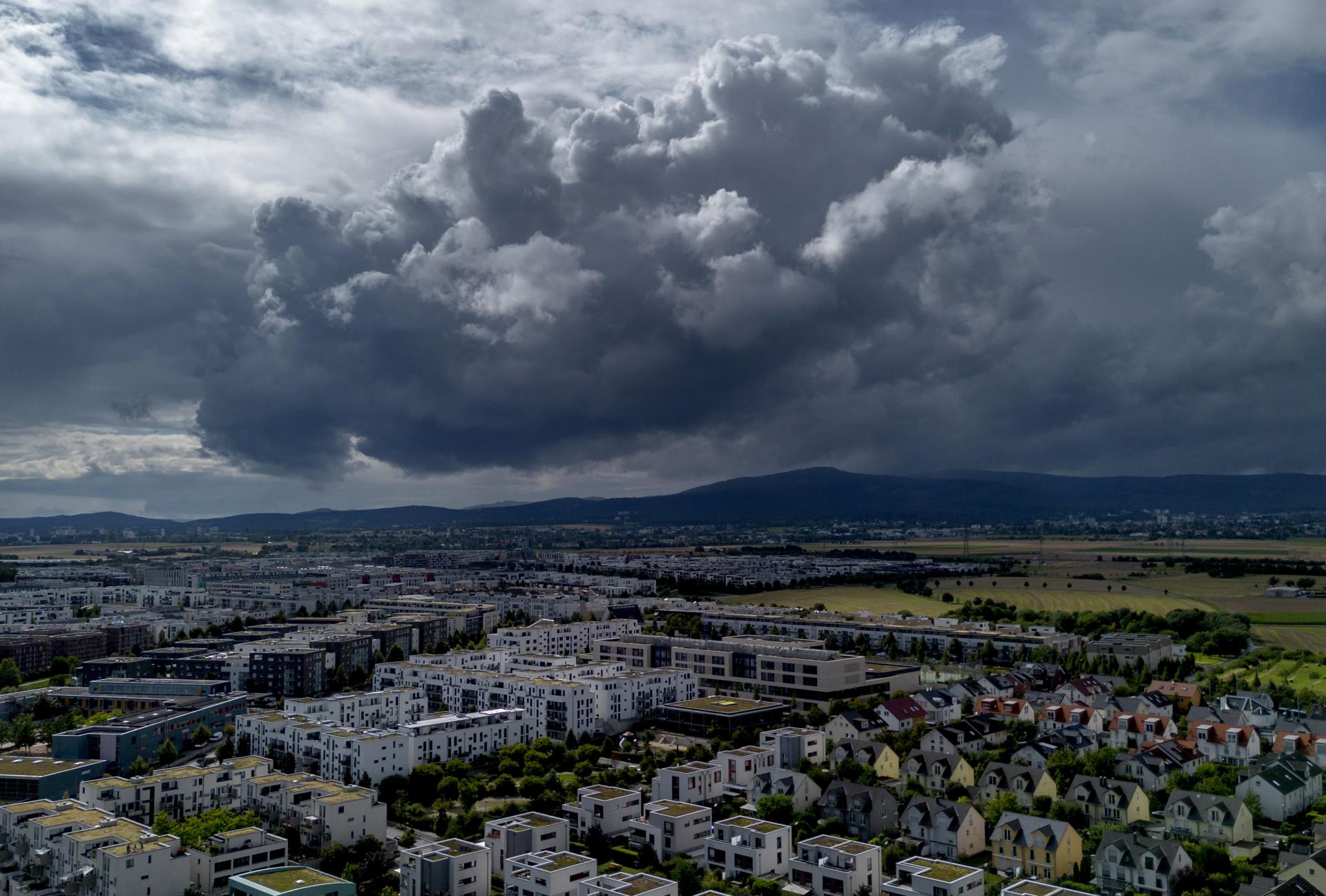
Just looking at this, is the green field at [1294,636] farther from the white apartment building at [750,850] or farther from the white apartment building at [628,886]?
the white apartment building at [628,886]

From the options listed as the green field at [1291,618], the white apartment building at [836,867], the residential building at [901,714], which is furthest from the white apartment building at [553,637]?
the green field at [1291,618]

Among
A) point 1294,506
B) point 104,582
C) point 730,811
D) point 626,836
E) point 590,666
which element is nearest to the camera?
point 626,836

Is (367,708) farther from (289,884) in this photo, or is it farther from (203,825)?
(289,884)

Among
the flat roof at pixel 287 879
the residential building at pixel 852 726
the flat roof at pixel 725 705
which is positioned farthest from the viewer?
the flat roof at pixel 725 705

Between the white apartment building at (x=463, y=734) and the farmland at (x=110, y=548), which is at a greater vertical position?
the farmland at (x=110, y=548)

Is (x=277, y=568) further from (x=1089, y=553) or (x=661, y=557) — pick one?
(x=1089, y=553)

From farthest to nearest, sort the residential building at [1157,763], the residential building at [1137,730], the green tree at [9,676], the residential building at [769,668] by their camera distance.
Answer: the green tree at [9,676] → the residential building at [769,668] → the residential building at [1137,730] → the residential building at [1157,763]

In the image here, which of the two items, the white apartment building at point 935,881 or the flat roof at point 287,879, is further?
the flat roof at point 287,879

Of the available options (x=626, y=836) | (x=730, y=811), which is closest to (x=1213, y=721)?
(x=730, y=811)
